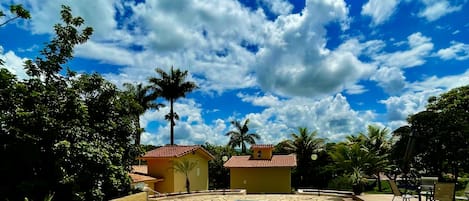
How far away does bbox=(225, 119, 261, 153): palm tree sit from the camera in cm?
4916

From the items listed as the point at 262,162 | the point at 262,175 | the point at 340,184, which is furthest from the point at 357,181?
the point at 262,162

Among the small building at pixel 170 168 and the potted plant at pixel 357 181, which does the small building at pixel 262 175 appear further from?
the potted plant at pixel 357 181

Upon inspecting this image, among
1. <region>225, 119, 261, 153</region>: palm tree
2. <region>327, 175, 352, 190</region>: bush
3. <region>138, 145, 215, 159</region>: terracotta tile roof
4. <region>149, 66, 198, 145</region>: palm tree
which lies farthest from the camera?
<region>225, 119, 261, 153</region>: palm tree

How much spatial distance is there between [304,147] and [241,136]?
621 inches

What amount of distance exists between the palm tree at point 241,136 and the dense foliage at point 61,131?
110 ft

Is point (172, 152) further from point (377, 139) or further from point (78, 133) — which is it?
point (377, 139)

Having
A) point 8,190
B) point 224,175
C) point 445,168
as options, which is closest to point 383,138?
point 445,168

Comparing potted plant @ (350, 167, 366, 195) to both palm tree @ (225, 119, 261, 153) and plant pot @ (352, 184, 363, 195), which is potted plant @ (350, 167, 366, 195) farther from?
palm tree @ (225, 119, 261, 153)

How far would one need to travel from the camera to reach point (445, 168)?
2194cm

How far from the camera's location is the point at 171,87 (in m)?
38.9

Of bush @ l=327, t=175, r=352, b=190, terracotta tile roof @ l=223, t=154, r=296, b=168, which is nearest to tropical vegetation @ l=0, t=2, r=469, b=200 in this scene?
bush @ l=327, t=175, r=352, b=190

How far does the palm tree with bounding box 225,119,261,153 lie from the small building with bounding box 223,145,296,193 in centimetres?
1834

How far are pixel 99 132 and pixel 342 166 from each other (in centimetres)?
1441

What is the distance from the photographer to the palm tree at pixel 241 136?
49.2m
